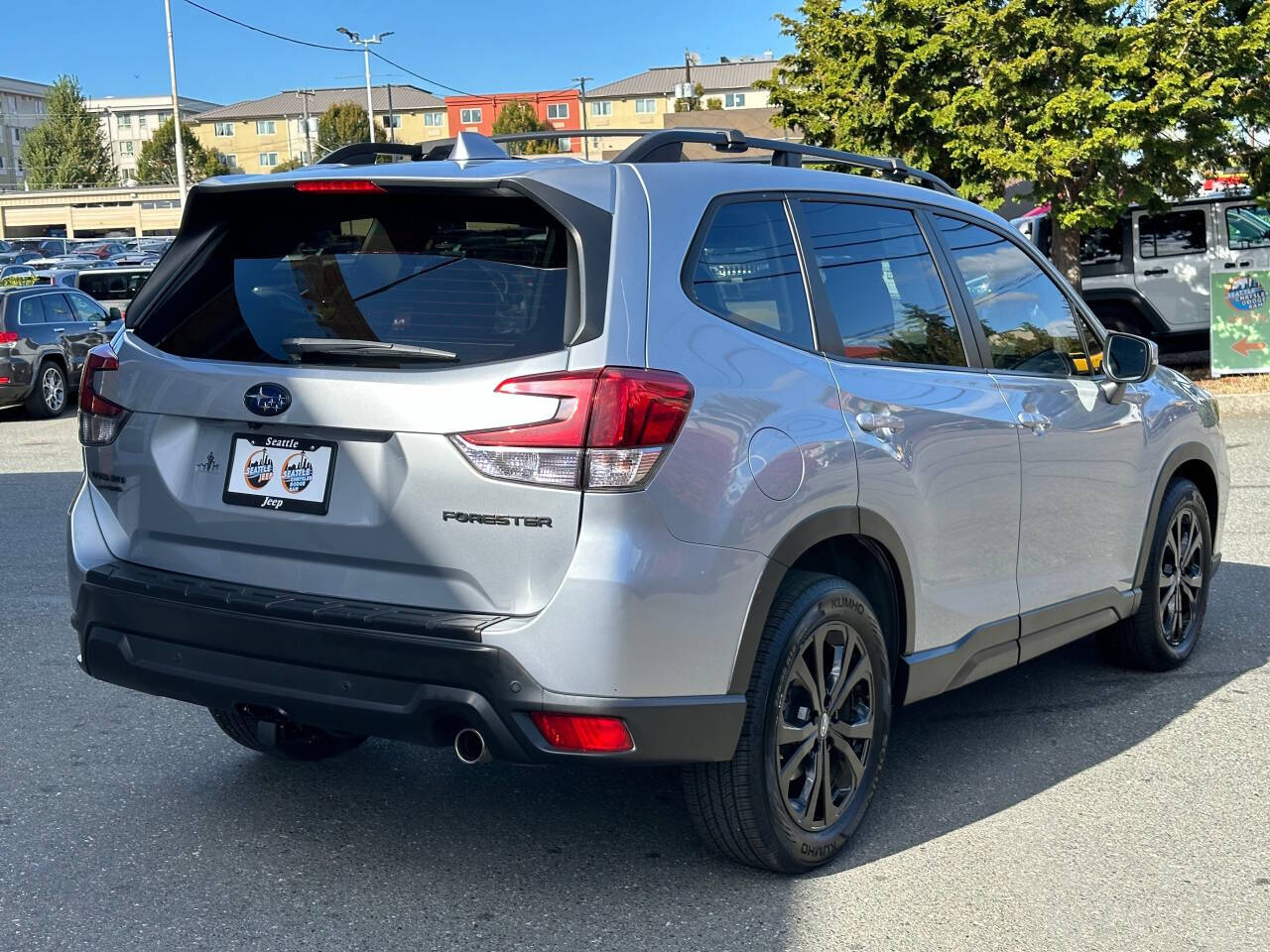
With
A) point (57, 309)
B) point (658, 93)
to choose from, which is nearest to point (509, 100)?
point (658, 93)

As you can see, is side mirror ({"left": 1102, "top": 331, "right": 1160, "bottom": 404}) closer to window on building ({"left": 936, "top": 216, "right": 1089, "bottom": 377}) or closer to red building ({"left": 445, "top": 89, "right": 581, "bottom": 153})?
window on building ({"left": 936, "top": 216, "right": 1089, "bottom": 377})

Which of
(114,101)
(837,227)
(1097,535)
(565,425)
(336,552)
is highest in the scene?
(114,101)

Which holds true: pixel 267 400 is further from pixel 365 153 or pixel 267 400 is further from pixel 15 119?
pixel 15 119

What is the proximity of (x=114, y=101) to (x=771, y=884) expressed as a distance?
550 feet

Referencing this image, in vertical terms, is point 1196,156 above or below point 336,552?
above

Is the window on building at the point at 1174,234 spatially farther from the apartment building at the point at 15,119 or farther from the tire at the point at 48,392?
the apartment building at the point at 15,119

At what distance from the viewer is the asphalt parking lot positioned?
3562 mm

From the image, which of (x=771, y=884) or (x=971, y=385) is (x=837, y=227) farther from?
(x=771, y=884)

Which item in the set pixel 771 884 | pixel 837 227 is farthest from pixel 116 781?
pixel 837 227

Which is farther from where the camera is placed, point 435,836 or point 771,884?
point 435,836

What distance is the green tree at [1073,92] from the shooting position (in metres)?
15.3

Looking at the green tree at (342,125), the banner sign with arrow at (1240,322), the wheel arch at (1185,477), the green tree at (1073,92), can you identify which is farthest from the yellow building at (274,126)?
the wheel arch at (1185,477)

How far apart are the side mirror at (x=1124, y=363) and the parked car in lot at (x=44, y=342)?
14368 millimetres

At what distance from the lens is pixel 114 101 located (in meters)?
156
